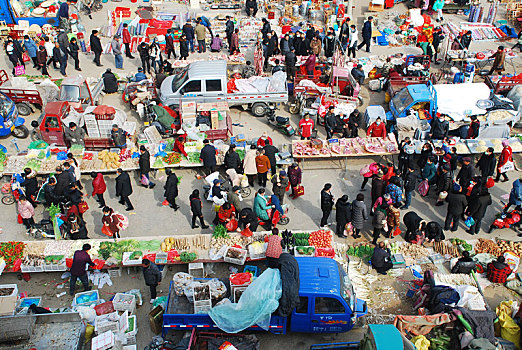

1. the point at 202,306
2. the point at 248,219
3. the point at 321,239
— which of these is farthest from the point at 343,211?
the point at 202,306

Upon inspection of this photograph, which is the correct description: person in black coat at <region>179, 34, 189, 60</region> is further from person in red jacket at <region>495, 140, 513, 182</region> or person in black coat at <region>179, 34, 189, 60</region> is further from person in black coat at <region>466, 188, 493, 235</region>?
person in black coat at <region>466, 188, 493, 235</region>

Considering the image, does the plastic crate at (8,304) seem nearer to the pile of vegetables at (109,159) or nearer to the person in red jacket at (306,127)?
the pile of vegetables at (109,159)

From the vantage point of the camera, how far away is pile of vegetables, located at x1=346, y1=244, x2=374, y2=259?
13.0m

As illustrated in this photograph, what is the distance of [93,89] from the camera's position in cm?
1967

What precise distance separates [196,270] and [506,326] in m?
7.32

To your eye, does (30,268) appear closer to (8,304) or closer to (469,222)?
(8,304)

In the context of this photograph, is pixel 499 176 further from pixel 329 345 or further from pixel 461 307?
pixel 329 345

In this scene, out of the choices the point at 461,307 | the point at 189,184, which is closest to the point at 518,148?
the point at 461,307

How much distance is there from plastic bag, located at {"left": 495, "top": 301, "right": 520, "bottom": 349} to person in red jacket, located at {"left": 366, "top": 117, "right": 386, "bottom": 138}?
7473mm

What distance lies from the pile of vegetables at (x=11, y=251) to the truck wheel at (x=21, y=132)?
21.3ft

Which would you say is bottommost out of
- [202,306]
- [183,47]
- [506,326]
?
[506,326]

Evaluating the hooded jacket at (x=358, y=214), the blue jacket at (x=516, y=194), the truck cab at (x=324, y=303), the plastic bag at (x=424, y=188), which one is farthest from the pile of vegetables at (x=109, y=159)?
the blue jacket at (x=516, y=194)

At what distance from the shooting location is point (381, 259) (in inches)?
485

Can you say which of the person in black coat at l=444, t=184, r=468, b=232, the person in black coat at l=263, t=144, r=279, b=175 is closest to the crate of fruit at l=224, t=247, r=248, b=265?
the person in black coat at l=263, t=144, r=279, b=175
